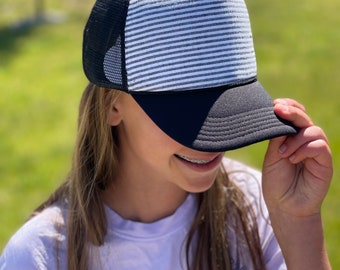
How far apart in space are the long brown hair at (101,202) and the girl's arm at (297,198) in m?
0.12

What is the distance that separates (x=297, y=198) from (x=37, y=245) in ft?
2.23

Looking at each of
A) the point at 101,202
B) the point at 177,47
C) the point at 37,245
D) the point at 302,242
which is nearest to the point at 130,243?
the point at 101,202

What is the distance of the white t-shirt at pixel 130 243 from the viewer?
1854 millimetres

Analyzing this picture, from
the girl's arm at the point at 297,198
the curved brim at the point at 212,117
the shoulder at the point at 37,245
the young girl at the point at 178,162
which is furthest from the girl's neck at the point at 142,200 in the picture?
the curved brim at the point at 212,117

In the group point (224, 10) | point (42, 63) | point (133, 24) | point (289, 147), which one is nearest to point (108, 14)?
point (133, 24)

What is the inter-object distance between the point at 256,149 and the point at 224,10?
154 inches

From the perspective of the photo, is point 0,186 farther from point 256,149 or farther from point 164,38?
point 164,38

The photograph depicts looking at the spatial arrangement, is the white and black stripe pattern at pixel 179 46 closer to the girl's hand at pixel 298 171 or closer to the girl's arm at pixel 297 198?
the girl's hand at pixel 298 171

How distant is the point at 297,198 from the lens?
1924 millimetres

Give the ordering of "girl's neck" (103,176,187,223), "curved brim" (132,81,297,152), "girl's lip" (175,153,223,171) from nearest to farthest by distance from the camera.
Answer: "curved brim" (132,81,297,152) < "girl's lip" (175,153,223,171) < "girl's neck" (103,176,187,223)

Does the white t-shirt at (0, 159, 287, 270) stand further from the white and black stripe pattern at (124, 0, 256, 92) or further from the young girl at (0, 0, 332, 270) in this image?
the white and black stripe pattern at (124, 0, 256, 92)

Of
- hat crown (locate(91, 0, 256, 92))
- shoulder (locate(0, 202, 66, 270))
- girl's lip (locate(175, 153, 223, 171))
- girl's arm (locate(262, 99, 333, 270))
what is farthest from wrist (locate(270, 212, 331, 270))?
shoulder (locate(0, 202, 66, 270))

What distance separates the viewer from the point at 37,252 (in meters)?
1.85

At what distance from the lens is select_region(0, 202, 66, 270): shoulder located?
1832 millimetres
